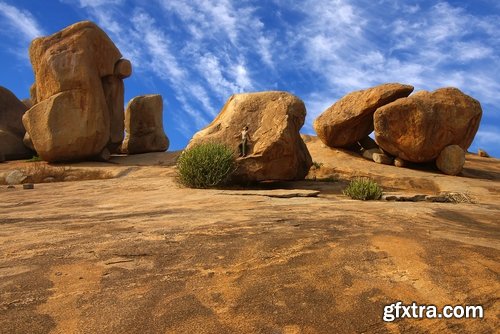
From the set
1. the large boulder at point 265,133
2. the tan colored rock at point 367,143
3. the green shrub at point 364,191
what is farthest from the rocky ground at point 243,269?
the tan colored rock at point 367,143

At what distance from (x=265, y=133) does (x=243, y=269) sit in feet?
29.6

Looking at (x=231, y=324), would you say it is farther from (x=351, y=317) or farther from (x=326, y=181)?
(x=326, y=181)

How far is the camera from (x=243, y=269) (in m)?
3.44

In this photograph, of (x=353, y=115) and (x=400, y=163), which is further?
(x=353, y=115)

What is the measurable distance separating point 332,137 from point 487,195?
26.1 ft

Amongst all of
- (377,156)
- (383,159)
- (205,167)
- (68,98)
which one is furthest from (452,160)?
(68,98)

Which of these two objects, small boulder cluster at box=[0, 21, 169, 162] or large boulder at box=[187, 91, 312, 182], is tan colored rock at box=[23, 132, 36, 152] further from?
large boulder at box=[187, 91, 312, 182]

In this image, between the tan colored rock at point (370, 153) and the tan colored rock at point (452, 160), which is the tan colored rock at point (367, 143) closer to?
the tan colored rock at point (370, 153)

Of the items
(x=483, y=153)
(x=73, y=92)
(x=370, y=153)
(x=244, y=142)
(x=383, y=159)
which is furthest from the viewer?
(x=483, y=153)

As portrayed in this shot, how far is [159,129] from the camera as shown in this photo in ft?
76.1

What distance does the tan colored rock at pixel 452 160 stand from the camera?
55.3 feet

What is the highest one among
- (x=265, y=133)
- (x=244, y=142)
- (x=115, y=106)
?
(x=115, y=106)

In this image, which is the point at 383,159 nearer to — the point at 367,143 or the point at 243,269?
the point at 367,143

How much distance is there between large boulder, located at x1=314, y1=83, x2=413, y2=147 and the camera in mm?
17938
